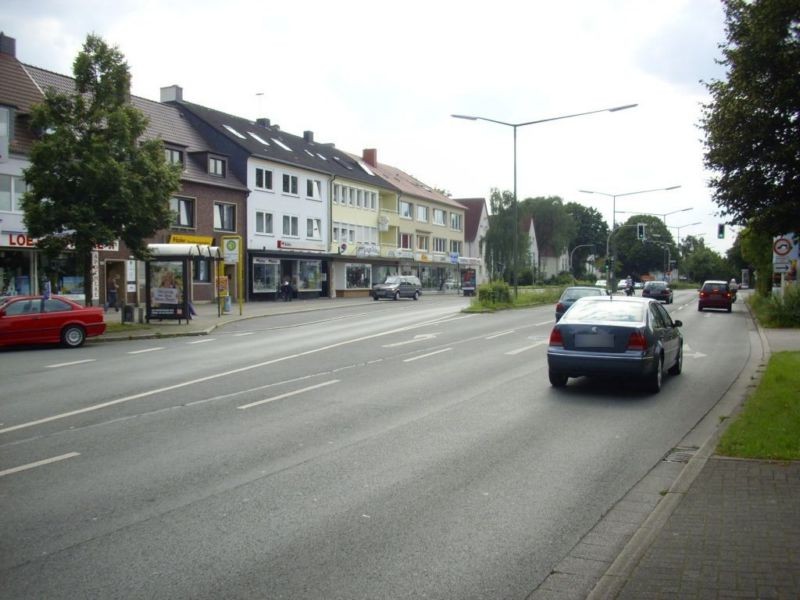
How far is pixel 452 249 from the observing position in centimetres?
8175

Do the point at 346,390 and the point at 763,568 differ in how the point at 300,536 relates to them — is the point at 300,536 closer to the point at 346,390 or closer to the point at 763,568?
the point at 763,568

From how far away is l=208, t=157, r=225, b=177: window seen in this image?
1745 inches

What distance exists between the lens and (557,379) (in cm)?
1230

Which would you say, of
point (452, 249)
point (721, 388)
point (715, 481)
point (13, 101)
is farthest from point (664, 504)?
point (452, 249)

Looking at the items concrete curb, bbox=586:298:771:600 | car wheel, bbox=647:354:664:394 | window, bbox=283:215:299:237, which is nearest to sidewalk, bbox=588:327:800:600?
concrete curb, bbox=586:298:771:600

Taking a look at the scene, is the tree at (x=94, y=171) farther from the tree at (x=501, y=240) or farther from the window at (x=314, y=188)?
the tree at (x=501, y=240)

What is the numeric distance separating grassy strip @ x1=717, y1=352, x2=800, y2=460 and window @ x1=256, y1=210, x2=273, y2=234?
3937 centimetres

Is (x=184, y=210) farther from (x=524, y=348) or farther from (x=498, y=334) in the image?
(x=524, y=348)

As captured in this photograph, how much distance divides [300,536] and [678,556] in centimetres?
241

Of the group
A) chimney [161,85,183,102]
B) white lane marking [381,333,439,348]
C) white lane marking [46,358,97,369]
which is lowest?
white lane marking [46,358,97,369]

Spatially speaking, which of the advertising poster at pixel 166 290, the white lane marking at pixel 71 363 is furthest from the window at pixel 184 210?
the white lane marking at pixel 71 363

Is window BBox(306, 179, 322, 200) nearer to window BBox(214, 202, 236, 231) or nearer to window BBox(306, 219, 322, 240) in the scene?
window BBox(306, 219, 322, 240)

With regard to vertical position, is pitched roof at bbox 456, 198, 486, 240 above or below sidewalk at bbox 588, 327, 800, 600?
above

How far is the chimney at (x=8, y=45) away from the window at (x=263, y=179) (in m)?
16.0
